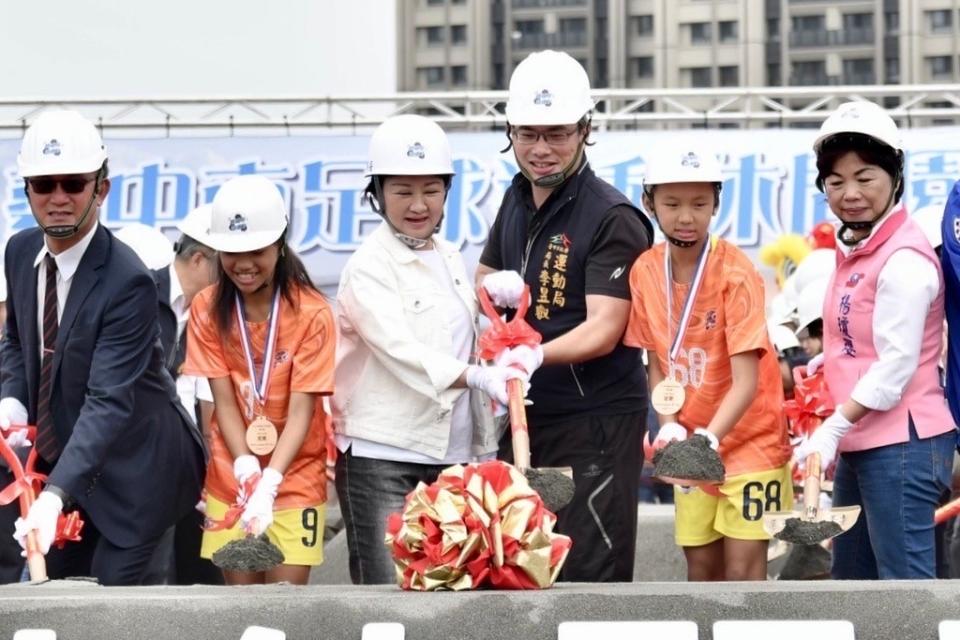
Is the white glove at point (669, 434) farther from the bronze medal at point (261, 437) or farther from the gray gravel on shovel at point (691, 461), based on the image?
the bronze medal at point (261, 437)

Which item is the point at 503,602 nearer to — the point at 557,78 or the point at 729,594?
the point at 729,594

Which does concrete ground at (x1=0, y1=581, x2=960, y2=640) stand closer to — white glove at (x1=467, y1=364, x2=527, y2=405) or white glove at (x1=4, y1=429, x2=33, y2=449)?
white glove at (x1=467, y1=364, x2=527, y2=405)

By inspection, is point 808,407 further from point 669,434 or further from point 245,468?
point 245,468

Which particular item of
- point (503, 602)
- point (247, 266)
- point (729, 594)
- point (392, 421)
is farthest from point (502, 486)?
point (247, 266)

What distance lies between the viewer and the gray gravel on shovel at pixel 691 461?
4387 mm

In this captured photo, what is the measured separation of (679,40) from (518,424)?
47.7ft

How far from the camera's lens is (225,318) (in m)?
4.80

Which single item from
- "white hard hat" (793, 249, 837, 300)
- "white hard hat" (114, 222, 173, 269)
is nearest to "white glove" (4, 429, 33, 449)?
"white hard hat" (114, 222, 173, 269)

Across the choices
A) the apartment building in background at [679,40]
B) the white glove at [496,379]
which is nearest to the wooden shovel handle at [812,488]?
the white glove at [496,379]

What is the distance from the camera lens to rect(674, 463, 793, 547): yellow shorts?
4.68 m

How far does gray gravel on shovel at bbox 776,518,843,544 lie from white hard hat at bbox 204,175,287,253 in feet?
5.39

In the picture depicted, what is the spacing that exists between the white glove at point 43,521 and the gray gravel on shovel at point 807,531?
1.82 meters

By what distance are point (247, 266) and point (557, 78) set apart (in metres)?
1.01

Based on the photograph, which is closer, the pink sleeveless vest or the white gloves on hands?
the pink sleeveless vest
